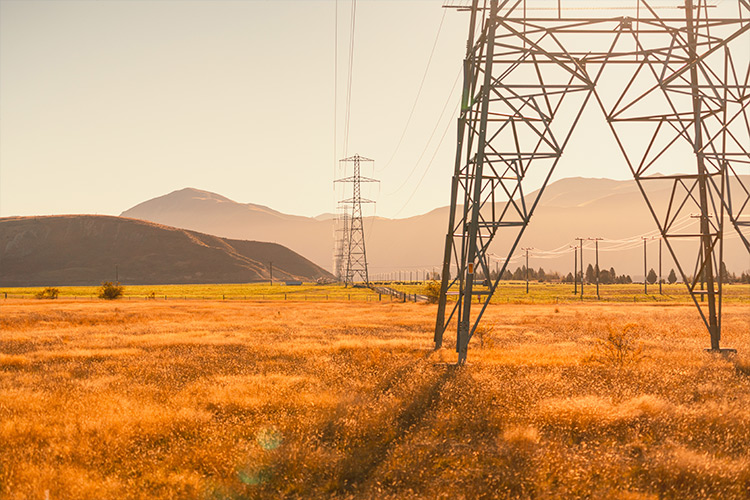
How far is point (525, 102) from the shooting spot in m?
15.1

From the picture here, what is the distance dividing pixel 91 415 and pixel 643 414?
1040cm

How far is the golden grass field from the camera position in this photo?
7.30 metres

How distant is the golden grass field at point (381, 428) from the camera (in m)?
7.30

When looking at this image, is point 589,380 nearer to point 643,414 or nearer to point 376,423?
point 643,414

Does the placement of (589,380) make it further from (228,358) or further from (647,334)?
(647,334)

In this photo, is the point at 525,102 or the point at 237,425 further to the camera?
the point at 525,102

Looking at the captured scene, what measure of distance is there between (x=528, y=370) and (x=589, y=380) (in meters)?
1.79

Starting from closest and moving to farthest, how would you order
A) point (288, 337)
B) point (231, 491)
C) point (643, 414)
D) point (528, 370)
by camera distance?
point (231, 491), point (643, 414), point (528, 370), point (288, 337)

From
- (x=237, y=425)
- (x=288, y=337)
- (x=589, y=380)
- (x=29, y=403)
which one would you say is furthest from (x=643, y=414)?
(x=288, y=337)

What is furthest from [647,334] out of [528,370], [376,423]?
[376,423]

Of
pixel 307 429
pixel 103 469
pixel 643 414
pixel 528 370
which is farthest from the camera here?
pixel 528 370

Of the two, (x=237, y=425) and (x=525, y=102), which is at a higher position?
(x=525, y=102)

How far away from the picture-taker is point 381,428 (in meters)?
9.44

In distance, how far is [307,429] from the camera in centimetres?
949
